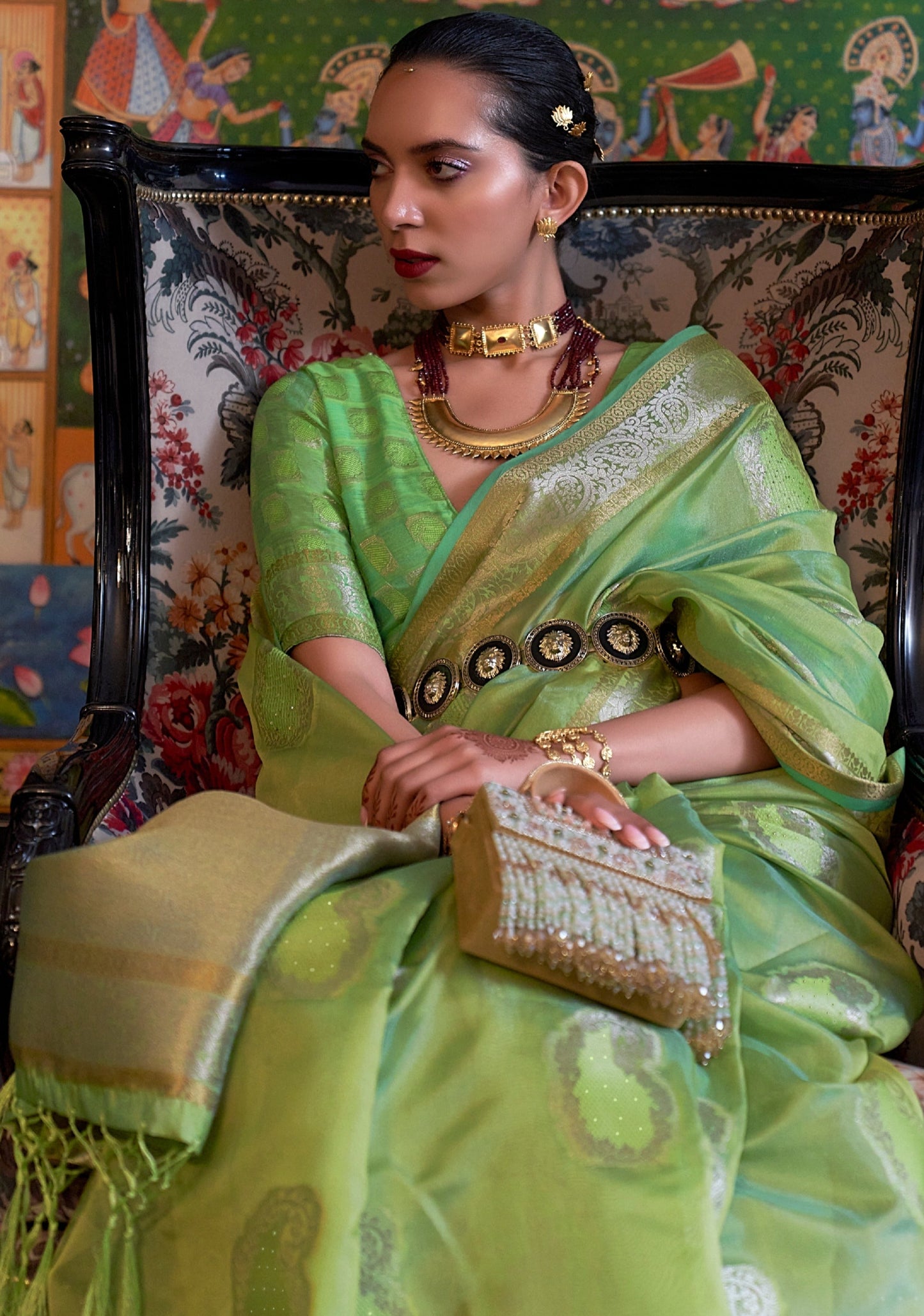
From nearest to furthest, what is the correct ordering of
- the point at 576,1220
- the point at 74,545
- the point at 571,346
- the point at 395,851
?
the point at 576,1220
the point at 395,851
the point at 571,346
the point at 74,545

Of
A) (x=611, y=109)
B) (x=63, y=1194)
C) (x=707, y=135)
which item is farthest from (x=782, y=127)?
(x=63, y=1194)

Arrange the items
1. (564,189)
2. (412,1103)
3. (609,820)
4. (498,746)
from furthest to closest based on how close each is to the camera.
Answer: (564,189)
(498,746)
(609,820)
(412,1103)

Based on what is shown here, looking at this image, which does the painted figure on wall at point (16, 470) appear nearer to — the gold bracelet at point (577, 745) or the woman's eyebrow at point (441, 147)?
the woman's eyebrow at point (441, 147)

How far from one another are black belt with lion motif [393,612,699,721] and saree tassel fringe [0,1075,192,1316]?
0.69 m

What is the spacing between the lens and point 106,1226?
0.97m

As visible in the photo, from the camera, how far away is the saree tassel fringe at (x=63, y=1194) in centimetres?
96

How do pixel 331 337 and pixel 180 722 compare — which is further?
pixel 331 337

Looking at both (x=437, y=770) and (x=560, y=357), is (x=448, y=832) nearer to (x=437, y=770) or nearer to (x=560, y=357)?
(x=437, y=770)

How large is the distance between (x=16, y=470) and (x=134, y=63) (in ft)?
2.42

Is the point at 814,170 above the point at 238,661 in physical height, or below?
above

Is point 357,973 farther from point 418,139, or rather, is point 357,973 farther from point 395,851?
point 418,139

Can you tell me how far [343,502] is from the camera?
170cm

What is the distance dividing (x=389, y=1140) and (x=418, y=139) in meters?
1.16

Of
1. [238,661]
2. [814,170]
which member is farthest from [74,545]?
[814,170]
